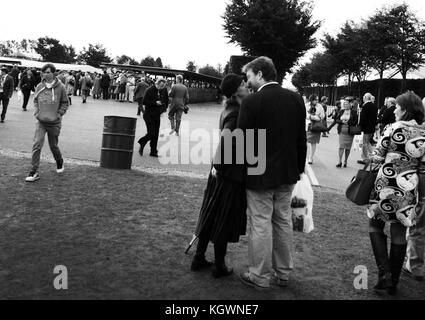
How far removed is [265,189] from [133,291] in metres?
1.37

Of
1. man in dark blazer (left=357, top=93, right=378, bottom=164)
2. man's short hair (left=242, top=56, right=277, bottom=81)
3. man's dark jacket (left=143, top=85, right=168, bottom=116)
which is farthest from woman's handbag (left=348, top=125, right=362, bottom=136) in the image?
man's short hair (left=242, top=56, right=277, bottom=81)

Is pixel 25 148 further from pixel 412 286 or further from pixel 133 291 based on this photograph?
pixel 412 286

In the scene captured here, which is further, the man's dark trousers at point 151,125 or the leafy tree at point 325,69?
the leafy tree at point 325,69

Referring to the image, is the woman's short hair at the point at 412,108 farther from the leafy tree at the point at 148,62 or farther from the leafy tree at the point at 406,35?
the leafy tree at the point at 148,62

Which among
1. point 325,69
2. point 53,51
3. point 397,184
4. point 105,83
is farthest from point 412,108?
point 53,51

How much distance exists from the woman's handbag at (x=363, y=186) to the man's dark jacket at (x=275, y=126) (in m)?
0.64

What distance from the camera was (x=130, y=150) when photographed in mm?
8664

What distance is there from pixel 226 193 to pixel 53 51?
115m

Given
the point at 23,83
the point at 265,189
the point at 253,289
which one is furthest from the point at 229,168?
the point at 23,83

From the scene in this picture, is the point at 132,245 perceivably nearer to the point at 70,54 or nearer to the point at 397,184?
the point at 397,184

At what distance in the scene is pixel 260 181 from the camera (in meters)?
3.77

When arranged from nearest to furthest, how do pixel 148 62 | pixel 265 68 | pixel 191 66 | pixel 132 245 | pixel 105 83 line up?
pixel 265 68
pixel 132 245
pixel 105 83
pixel 191 66
pixel 148 62

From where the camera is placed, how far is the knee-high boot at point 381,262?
157 inches

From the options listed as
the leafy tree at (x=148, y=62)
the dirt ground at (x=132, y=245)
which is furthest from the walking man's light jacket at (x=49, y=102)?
the leafy tree at (x=148, y=62)
